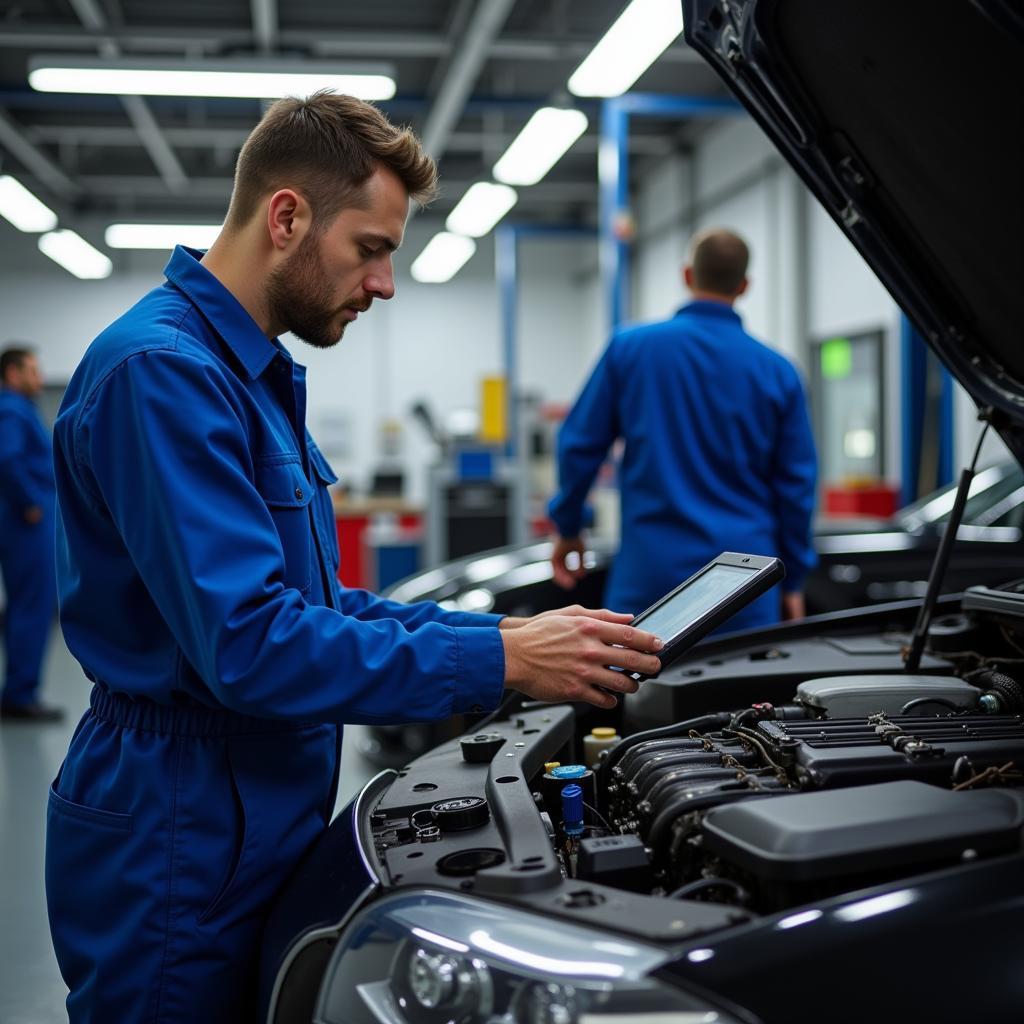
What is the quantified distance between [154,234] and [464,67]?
4.79 meters

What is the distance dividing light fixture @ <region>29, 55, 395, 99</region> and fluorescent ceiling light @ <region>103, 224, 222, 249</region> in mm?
4211

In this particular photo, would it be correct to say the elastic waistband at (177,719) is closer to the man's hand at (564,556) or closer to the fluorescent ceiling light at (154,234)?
the man's hand at (564,556)

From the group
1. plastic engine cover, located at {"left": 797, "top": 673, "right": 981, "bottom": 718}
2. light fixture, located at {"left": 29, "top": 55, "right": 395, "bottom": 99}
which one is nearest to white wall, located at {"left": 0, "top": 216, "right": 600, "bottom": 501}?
light fixture, located at {"left": 29, "top": 55, "right": 395, "bottom": 99}

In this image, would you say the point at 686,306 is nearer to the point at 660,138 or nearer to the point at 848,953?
the point at 848,953

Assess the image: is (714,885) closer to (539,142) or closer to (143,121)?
(539,142)

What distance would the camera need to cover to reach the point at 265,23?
24.9ft

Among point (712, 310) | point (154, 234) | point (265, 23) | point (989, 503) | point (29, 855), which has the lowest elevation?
point (29, 855)

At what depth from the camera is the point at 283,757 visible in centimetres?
135

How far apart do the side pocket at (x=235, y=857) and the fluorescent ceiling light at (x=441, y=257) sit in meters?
10.6

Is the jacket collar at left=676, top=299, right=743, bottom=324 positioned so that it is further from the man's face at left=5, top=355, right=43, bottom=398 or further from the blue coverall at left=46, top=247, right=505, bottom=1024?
the man's face at left=5, top=355, right=43, bottom=398

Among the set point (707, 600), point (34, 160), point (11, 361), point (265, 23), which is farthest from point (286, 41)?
point (707, 600)

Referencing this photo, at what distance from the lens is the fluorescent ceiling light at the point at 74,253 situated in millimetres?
11141

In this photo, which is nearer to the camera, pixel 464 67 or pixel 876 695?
pixel 876 695

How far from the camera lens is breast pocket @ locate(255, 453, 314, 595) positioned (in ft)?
4.47
